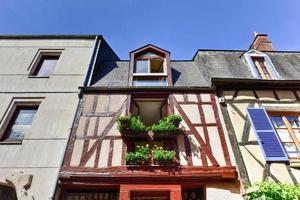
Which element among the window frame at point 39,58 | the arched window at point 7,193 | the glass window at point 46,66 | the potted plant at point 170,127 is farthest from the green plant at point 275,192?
the glass window at point 46,66

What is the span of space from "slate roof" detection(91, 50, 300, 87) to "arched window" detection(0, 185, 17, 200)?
3.79 meters

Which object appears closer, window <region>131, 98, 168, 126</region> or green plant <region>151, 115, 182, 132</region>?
green plant <region>151, 115, 182, 132</region>

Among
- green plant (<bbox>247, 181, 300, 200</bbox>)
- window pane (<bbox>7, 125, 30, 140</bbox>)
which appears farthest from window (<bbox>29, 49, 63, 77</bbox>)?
green plant (<bbox>247, 181, 300, 200</bbox>)

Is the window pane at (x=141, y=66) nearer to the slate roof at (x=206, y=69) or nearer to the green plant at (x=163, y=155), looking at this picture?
the slate roof at (x=206, y=69)

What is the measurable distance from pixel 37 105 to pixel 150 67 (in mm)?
4019

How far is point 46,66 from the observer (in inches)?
344

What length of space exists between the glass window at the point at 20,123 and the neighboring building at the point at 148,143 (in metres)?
1.51

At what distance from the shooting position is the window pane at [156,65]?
8.91 meters

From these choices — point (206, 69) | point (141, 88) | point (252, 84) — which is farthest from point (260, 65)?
point (141, 88)

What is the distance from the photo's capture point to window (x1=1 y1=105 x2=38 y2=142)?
6.75m

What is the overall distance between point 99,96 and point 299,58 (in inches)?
316

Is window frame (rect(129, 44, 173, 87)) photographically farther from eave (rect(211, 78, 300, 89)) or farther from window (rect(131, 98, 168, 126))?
eave (rect(211, 78, 300, 89))

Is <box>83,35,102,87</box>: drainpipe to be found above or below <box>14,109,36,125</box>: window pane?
above

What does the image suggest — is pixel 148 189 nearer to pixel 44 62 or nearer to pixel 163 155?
pixel 163 155
